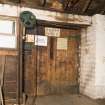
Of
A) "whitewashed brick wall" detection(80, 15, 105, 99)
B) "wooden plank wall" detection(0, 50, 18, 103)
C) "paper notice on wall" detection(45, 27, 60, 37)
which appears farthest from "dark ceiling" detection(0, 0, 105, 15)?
"wooden plank wall" detection(0, 50, 18, 103)

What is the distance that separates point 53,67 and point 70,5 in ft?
5.48

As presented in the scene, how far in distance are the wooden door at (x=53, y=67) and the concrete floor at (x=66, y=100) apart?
315mm

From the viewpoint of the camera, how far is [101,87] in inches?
177

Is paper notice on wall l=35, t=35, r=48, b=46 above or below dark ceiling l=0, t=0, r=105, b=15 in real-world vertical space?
below

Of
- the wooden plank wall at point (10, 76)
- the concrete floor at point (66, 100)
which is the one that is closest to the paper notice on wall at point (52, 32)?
the wooden plank wall at point (10, 76)

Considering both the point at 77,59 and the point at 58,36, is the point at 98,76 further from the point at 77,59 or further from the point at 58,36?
the point at 58,36

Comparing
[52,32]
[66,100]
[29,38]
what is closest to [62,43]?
[52,32]

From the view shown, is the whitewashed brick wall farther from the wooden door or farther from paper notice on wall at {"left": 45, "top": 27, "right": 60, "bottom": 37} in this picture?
paper notice on wall at {"left": 45, "top": 27, "right": 60, "bottom": 37}

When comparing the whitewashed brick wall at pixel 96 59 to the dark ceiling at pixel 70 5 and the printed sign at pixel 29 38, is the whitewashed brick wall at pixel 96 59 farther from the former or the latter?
the printed sign at pixel 29 38

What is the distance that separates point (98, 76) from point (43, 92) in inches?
57.6

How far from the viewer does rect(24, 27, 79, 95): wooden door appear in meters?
4.59

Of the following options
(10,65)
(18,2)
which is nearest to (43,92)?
(10,65)

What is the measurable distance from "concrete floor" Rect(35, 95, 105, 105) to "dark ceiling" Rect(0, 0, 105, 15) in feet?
7.03

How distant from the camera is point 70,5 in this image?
4.26m
